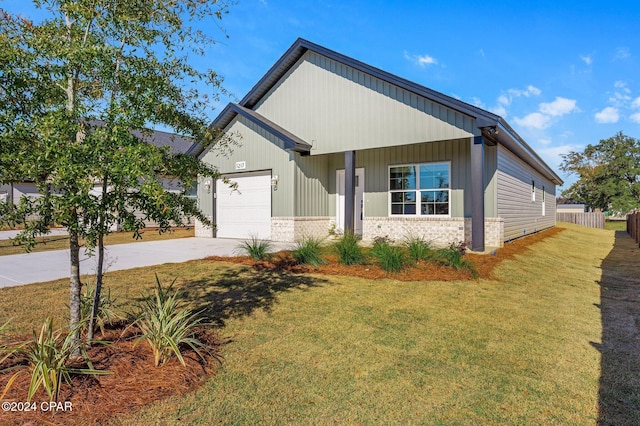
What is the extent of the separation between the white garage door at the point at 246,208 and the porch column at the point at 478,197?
699cm

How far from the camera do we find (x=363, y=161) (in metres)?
12.6

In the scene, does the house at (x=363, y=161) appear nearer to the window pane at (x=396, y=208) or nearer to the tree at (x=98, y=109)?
the window pane at (x=396, y=208)

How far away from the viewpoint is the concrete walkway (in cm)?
655

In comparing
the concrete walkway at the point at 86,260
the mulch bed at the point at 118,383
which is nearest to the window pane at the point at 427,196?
the concrete walkway at the point at 86,260

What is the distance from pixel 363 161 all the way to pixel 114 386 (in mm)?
10889

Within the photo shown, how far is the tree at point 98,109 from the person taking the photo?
2.42 meters

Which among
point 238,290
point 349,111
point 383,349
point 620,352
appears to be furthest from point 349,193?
point 620,352

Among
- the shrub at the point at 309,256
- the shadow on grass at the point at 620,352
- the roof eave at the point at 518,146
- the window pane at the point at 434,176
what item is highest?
the roof eave at the point at 518,146

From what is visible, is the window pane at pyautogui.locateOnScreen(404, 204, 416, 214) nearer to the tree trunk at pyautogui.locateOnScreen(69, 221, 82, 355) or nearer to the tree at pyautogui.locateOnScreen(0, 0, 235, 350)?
the tree at pyautogui.locateOnScreen(0, 0, 235, 350)

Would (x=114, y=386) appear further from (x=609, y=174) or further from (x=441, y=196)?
(x=609, y=174)

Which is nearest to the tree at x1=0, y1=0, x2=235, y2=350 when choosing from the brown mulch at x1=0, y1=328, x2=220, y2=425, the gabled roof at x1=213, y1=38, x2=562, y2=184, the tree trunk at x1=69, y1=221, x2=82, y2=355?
the tree trunk at x1=69, y1=221, x2=82, y2=355

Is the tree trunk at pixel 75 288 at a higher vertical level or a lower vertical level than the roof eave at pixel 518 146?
lower

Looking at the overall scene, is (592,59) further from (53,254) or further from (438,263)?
(53,254)

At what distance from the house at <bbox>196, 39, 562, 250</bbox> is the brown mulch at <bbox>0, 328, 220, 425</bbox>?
7.72m
